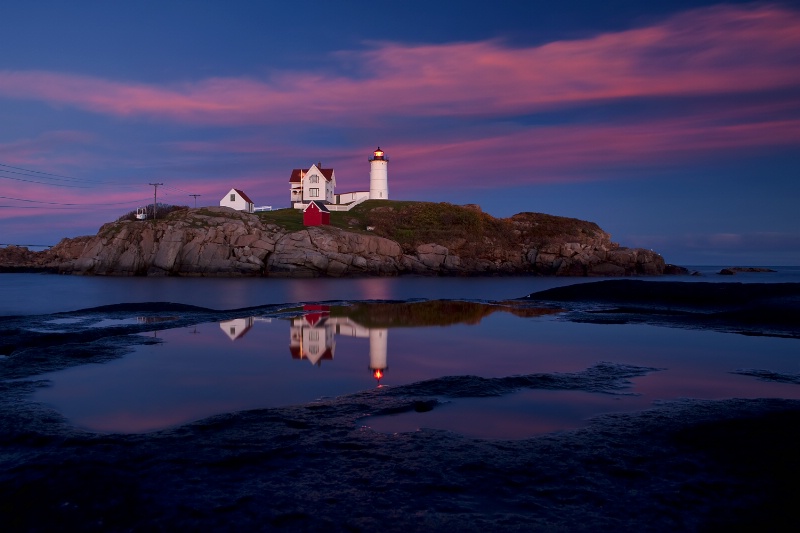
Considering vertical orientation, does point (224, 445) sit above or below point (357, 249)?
below

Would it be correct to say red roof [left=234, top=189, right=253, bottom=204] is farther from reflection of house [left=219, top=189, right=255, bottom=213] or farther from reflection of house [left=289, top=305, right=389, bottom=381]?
reflection of house [left=289, top=305, right=389, bottom=381]

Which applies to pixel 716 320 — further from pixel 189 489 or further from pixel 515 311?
pixel 189 489

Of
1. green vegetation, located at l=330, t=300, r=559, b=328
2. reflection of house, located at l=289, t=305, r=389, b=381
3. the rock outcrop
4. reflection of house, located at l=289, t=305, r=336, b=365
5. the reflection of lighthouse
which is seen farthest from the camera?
the rock outcrop

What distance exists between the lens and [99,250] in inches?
3022

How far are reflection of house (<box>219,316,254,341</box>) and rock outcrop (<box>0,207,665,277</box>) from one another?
50.2 m

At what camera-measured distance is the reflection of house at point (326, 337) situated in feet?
47.3

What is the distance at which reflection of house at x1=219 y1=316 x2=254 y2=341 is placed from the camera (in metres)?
18.8

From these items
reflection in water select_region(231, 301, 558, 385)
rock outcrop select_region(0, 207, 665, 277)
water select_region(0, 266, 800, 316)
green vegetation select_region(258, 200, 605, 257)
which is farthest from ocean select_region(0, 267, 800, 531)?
green vegetation select_region(258, 200, 605, 257)

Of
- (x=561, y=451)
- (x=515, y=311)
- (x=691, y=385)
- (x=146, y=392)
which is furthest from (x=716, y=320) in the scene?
(x=146, y=392)

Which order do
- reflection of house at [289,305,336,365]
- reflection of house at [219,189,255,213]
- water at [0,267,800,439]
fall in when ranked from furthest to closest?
reflection of house at [219,189,255,213] < reflection of house at [289,305,336,365] < water at [0,267,800,439]

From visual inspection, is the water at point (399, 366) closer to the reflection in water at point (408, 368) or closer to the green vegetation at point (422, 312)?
the reflection in water at point (408, 368)

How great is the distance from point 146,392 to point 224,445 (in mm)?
4111

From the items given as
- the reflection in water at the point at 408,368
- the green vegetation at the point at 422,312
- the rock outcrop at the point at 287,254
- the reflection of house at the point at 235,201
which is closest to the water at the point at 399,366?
the reflection in water at the point at 408,368

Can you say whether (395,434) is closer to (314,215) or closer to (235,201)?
(314,215)
